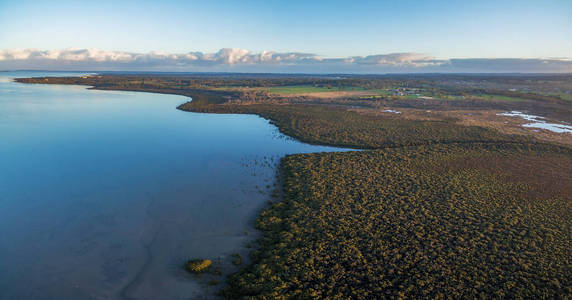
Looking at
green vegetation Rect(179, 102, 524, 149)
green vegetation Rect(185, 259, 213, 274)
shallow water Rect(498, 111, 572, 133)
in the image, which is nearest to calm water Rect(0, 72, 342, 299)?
green vegetation Rect(185, 259, 213, 274)

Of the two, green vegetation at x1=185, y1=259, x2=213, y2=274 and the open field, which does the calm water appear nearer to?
green vegetation at x1=185, y1=259, x2=213, y2=274

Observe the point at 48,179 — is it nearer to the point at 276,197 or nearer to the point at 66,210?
the point at 66,210

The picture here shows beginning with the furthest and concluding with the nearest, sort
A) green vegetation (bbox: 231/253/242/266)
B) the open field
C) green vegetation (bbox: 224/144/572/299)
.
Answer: green vegetation (bbox: 231/253/242/266) → the open field → green vegetation (bbox: 224/144/572/299)

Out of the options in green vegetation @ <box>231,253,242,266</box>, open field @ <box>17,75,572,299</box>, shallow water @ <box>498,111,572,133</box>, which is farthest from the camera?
shallow water @ <box>498,111,572,133</box>

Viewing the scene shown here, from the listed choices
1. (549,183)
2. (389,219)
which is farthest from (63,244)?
(549,183)

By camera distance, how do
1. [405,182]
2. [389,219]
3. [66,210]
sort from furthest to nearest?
[405,182] < [66,210] < [389,219]

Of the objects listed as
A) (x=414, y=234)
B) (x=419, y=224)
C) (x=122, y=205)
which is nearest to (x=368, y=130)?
(x=419, y=224)

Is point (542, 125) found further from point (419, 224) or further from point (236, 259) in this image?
point (236, 259)
